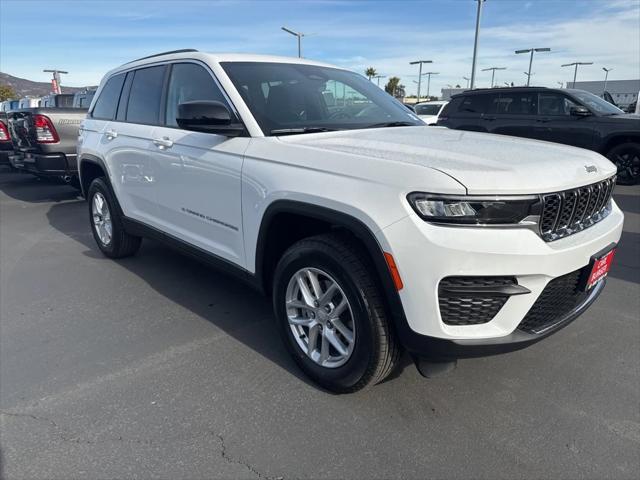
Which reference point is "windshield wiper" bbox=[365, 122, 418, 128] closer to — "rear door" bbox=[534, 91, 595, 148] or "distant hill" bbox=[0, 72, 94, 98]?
"rear door" bbox=[534, 91, 595, 148]

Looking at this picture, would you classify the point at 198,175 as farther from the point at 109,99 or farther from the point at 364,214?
the point at 109,99

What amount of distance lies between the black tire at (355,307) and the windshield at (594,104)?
866cm

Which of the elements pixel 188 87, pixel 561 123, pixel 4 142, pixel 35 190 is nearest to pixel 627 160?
pixel 561 123

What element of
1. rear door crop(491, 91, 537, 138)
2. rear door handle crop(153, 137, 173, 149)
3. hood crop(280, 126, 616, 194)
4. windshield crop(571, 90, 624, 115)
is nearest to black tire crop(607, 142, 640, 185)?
windshield crop(571, 90, 624, 115)

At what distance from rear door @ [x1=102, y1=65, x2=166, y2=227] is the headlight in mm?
2474

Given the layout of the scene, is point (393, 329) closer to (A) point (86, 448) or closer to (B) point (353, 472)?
(B) point (353, 472)

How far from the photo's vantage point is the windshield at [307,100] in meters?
3.07

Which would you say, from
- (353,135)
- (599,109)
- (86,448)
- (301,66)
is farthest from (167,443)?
(599,109)

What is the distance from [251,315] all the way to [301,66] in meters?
1.93

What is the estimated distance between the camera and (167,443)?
2324mm

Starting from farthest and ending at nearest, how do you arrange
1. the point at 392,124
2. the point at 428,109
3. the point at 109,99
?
the point at 428,109
the point at 109,99
the point at 392,124

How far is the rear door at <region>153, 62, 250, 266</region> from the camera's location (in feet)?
9.97

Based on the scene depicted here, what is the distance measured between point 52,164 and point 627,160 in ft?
32.6

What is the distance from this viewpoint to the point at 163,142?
3.61 m
